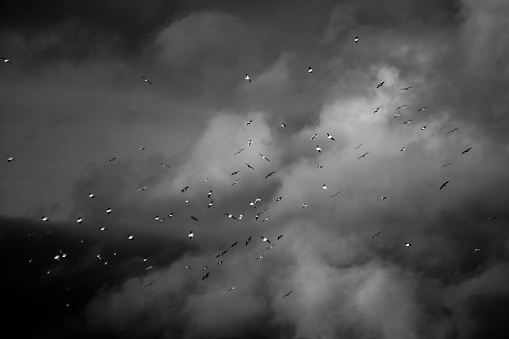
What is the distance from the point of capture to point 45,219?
50.4 meters

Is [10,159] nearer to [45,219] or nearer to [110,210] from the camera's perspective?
[45,219]

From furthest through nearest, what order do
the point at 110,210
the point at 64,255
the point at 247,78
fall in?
the point at 110,210, the point at 64,255, the point at 247,78

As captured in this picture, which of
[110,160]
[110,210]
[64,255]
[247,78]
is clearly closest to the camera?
[247,78]

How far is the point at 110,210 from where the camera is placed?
56594 mm

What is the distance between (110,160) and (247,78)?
90.8ft

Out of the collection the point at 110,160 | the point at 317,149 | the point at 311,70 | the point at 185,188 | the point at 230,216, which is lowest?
the point at 230,216

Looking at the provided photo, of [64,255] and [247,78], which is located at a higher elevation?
[247,78]

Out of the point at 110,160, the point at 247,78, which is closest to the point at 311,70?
the point at 247,78

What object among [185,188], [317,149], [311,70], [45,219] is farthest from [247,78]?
[45,219]

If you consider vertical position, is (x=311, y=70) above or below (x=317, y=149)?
above

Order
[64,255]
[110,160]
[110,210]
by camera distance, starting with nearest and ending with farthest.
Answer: [64,255] < [110,210] < [110,160]

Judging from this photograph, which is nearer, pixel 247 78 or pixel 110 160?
pixel 247 78

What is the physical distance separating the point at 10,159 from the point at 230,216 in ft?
107

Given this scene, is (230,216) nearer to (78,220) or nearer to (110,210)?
(110,210)
